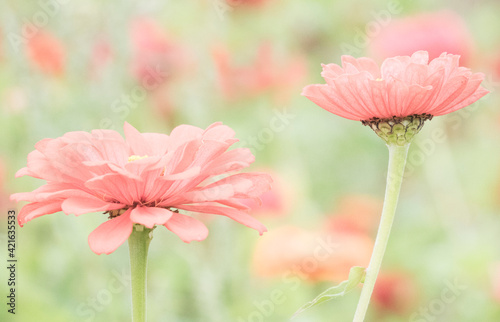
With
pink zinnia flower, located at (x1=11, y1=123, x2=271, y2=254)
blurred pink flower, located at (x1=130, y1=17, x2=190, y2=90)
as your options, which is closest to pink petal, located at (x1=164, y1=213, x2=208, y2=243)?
pink zinnia flower, located at (x1=11, y1=123, x2=271, y2=254)

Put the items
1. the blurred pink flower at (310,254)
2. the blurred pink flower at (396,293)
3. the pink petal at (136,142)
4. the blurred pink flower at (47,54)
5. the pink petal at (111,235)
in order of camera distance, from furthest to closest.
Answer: the blurred pink flower at (47,54), the blurred pink flower at (396,293), the blurred pink flower at (310,254), the pink petal at (136,142), the pink petal at (111,235)

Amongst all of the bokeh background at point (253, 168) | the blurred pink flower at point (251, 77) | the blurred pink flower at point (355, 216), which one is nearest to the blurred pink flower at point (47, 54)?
the bokeh background at point (253, 168)

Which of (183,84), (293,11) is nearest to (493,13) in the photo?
(293,11)

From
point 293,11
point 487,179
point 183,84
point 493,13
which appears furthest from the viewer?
point 493,13

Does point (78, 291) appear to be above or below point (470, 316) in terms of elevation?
above

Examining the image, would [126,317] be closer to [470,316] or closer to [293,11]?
[470,316]

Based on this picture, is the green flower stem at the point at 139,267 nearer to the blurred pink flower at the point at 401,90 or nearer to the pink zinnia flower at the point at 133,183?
the pink zinnia flower at the point at 133,183
